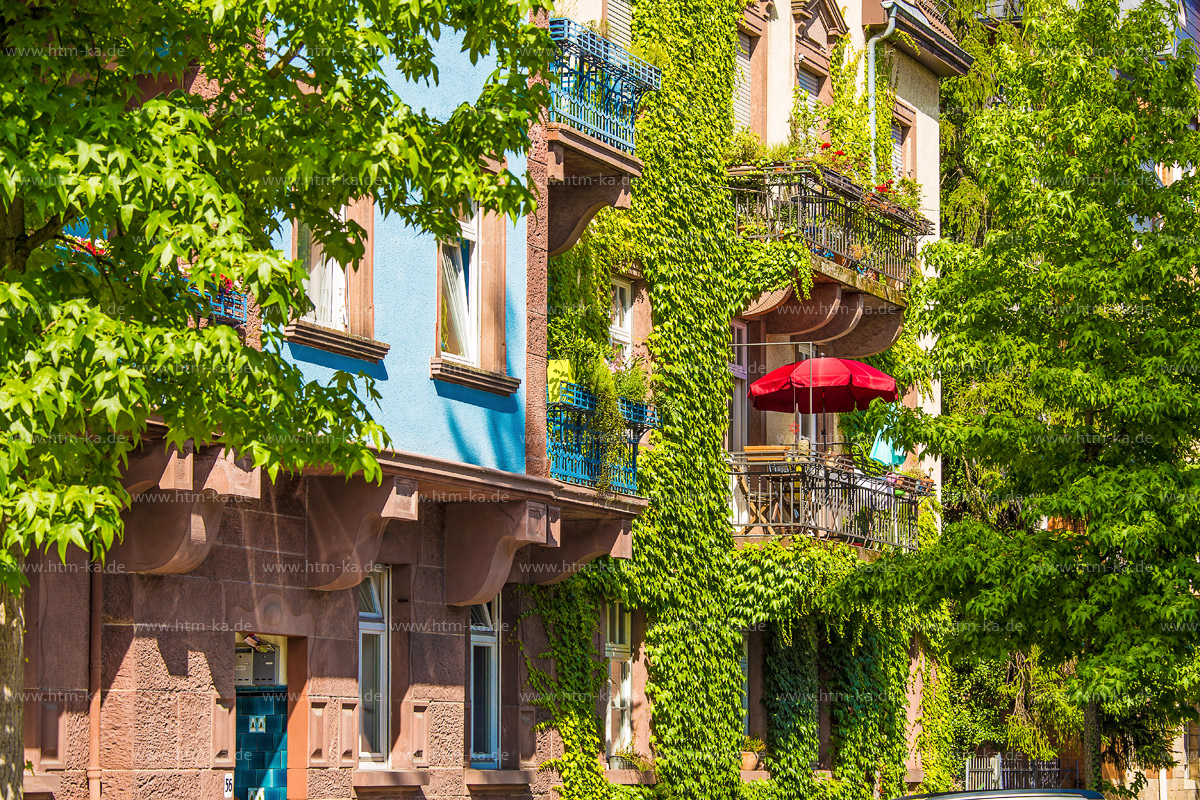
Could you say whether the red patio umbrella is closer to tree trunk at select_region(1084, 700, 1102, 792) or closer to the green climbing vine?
the green climbing vine

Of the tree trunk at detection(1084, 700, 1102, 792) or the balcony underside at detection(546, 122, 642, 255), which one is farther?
the tree trunk at detection(1084, 700, 1102, 792)

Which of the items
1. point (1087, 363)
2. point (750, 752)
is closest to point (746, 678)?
point (750, 752)

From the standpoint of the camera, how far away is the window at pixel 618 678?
70.2 feet

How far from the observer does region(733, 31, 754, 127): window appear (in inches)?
1010

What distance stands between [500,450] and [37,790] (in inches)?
242

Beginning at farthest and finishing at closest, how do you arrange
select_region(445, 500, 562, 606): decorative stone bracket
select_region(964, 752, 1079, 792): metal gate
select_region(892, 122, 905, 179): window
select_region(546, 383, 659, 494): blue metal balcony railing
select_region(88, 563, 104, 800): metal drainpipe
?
select_region(892, 122, 905, 179): window → select_region(964, 752, 1079, 792): metal gate → select_region(546, 383, 659, 494): blue metal balcony railing → select_region(445, 500, 562, 606): decorative stone bracket → select_region(88, 563, 104, 800): metal drainpipe

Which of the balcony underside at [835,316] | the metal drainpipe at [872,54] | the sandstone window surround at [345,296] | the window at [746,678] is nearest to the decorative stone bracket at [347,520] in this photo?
the sandstone window surround at [345,296]

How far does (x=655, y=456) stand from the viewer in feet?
72.5

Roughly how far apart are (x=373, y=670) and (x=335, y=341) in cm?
332

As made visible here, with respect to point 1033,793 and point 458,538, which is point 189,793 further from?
point 1033,793

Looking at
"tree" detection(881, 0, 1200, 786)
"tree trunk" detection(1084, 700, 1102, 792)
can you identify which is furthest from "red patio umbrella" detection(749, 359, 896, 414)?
"tree trunk" detection(1084, 700, 1102, 792)

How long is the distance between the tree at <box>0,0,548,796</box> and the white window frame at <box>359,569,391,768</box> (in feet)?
21.2

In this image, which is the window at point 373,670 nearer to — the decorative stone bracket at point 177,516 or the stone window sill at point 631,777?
the decorative stone bracket at point 177,516

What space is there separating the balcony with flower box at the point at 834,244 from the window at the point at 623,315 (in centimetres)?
250
